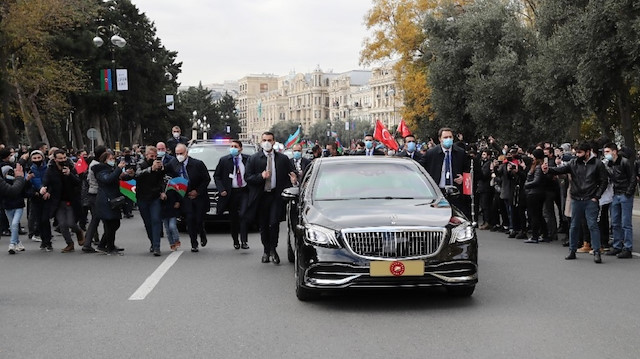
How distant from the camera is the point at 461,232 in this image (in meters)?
8.78

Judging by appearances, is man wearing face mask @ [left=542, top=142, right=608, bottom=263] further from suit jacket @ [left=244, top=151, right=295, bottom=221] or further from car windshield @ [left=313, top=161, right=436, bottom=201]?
suit jacket @ [left=244, top=151, right=295, bottom=221]

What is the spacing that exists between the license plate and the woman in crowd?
676 cm

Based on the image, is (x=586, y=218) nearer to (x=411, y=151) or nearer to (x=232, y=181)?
(x=232, y=181)

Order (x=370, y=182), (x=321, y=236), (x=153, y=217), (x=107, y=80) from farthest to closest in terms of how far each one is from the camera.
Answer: (x=107, y=80) → (x=153, y=217) → (x=370, y=182) → (x=321, y=236)

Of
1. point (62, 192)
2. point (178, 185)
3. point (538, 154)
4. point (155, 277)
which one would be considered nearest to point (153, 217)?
point (178, 185)

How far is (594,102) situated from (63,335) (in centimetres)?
1981

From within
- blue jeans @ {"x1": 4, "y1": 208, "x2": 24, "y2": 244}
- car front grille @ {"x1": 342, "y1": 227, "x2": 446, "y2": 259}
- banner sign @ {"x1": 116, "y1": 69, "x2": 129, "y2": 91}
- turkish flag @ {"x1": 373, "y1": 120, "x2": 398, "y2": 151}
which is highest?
banner sign @ {"x1": 116, "y1": 69, "x2": 129, "y2": 91}

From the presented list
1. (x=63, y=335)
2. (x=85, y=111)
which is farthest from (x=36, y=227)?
(x=85, y=111)

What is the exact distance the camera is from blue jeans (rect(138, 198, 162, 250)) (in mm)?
13664

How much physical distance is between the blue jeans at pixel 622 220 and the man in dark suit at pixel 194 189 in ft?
21.8

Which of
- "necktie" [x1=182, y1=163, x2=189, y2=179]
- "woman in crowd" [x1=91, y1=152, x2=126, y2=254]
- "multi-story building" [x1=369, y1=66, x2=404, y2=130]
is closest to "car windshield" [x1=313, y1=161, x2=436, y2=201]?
"necktie" [x1=182, y1=163, x2=189, y2=179]

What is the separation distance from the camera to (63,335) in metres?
7.39

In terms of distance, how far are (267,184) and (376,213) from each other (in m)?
4.00

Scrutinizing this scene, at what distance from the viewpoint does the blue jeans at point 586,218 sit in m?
12.3
